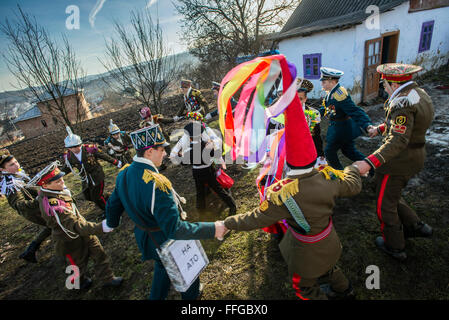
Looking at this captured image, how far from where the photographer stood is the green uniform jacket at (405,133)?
2381 millimetres

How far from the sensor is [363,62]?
9625 mm

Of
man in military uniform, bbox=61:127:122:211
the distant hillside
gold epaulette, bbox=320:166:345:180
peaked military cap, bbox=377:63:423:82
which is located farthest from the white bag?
the distant hillside

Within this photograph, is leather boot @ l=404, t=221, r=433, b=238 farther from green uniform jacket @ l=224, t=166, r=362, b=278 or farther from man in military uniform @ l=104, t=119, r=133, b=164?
man in military uniform @ l=104, t=119, r=133, b=164

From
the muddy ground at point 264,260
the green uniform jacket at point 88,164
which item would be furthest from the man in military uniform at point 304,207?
the green uniform jacket at point 88,164

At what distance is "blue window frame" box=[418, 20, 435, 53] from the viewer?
Result: 1137cm

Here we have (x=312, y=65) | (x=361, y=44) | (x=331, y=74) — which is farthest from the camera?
(x=312, y=65)

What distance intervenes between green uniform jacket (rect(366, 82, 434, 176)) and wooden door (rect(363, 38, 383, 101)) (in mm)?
8871

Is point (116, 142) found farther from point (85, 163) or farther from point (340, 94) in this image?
point (340, 94)

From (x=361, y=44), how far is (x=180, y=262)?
36.6 feet

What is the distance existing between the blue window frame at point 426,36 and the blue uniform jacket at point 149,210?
1577 centimetres

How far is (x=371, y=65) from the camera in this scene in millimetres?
9914

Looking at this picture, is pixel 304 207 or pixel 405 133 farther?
pixel 405 133

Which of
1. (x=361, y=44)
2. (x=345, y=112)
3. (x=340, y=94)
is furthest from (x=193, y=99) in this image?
(x=361, y=44)
